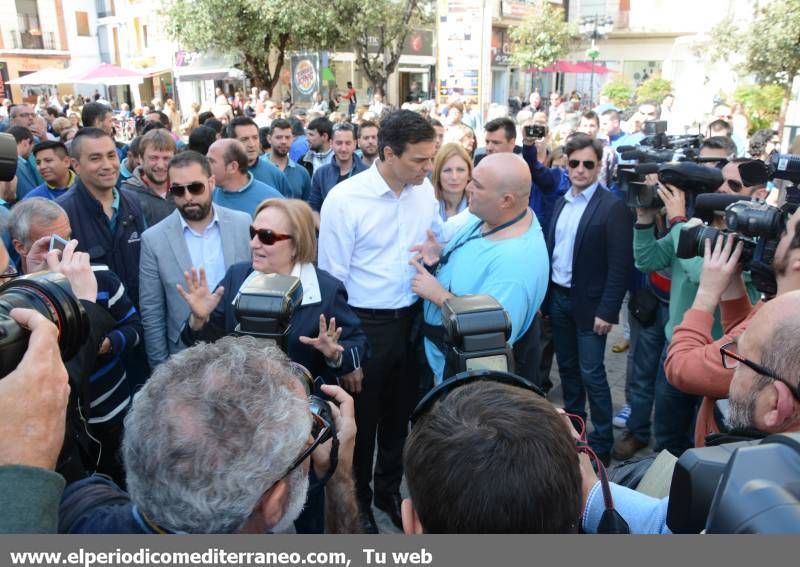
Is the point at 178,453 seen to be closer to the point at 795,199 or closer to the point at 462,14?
the point at 795,199

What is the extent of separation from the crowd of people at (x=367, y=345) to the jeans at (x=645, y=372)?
0.01m

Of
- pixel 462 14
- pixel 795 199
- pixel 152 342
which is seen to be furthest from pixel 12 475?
pixel 462 14

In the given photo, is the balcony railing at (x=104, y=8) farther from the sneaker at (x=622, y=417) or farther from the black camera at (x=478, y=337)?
the black camera at (x=478, y=337)

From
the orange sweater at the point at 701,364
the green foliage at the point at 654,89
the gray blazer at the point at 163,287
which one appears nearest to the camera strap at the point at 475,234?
the orange sweater at the point at 701,364

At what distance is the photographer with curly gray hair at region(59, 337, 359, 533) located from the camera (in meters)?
1.13

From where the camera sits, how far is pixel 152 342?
3.03m

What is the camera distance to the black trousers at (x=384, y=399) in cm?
310

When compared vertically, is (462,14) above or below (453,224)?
above

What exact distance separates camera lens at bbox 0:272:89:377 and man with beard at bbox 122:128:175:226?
296cm

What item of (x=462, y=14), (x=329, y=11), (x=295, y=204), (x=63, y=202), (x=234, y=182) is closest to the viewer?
(x=295, y=204)

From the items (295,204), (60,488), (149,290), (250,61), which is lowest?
(149,290)

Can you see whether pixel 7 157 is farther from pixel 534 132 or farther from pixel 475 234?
pixel 534 132

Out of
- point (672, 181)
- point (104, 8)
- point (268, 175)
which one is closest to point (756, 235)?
point (672, 181)

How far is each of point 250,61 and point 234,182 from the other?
18.0 metres
